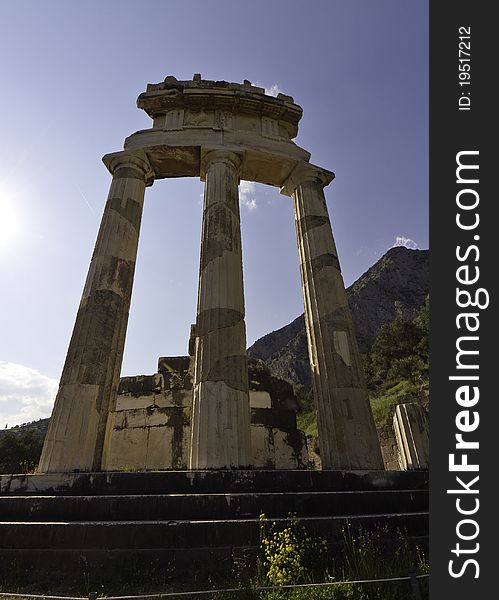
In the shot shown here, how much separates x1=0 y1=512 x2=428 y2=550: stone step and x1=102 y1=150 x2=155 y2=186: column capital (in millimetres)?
11119

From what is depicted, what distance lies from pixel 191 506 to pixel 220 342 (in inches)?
161

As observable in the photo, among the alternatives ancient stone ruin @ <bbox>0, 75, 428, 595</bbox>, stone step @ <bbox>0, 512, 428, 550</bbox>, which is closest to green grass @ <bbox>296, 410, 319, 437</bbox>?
ancient stone ruin @ <bbox>0, 75, 428, 595</bbox>

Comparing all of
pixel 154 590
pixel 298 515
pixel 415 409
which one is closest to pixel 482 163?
pixel 298 515

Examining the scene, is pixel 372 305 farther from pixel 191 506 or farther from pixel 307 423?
pixel 191 506

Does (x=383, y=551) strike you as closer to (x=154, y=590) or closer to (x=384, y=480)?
(x=384, y=480)

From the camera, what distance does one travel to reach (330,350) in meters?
10.7

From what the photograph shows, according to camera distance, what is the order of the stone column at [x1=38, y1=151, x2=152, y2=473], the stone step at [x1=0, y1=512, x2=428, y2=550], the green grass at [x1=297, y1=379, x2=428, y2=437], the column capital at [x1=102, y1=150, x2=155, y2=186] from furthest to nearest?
the green grass at [x1=297, y1=379, x2=428, y2=437] → the column capital at [x1=102, y1=150, x2=155, y2=186] → the stone column at [x1=38, y1=151, x2=152, y2=473] → the stone step at [x1=0, y1=512, x2=428, y2=550]

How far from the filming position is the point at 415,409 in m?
13.0

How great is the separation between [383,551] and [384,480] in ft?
7.94

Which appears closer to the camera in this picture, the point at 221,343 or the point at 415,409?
the point at 221,343

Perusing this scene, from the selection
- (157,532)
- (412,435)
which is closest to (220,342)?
→ (157,532)

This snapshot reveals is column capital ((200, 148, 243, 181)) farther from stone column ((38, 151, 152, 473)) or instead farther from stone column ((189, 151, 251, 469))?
stone column ((38, 151, 152, 473))

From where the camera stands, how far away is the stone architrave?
Answer: 40.4 ft

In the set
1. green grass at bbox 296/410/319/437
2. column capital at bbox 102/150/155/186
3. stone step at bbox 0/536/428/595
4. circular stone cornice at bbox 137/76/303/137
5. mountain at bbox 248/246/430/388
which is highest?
mountain at bbox 248/246/430/388
